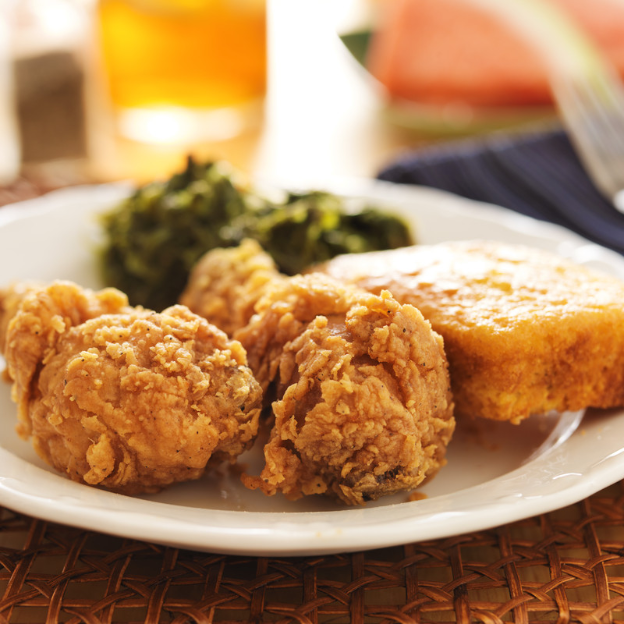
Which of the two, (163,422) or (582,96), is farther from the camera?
(582,96)

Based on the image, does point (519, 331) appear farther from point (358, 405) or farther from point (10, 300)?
point (10, 300)

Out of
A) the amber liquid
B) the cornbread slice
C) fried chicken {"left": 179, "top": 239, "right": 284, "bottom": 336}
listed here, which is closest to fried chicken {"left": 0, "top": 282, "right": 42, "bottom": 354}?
fried chicken {"left": 179, "top": 239, "right": 284, "bottom": 336}

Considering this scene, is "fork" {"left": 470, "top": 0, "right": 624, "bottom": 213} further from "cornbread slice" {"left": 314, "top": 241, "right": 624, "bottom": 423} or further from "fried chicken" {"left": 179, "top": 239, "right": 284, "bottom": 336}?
"fried chicken" {"left": 179, "top": 239, "right": 284, "bottom": 336}

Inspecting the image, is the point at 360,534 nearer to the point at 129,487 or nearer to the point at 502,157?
the point at 129,487

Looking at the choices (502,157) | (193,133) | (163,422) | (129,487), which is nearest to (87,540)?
(129,487)

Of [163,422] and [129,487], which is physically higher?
[163,422]

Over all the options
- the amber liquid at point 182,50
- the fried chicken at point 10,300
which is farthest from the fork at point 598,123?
the fried chicken at point 10,300

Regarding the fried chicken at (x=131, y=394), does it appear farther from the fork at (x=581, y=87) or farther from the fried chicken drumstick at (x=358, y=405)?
the fork at (x=581, y=87)
